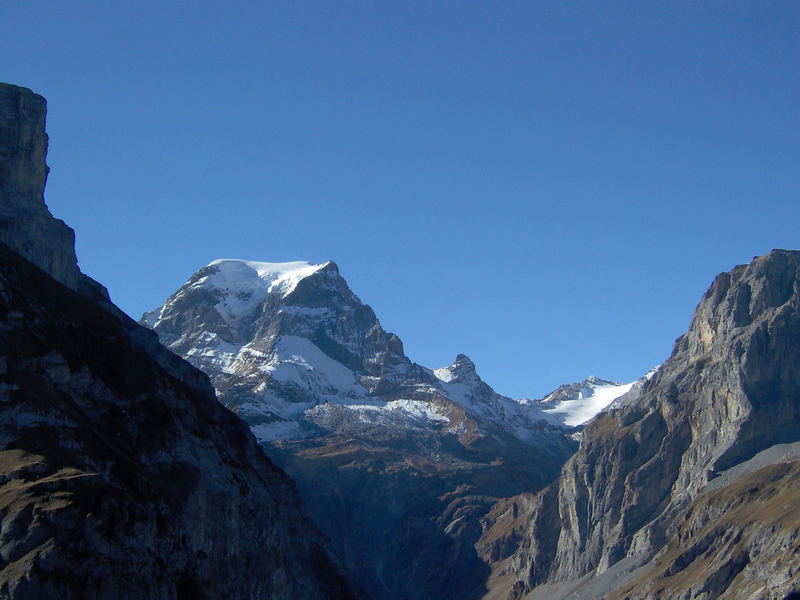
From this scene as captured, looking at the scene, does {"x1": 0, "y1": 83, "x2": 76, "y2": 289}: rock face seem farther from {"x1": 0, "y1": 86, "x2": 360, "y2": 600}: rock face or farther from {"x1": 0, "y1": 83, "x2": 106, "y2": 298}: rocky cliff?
{"x1": 0, "y1": 86, "x2": 360, "y2": 600}: rock face

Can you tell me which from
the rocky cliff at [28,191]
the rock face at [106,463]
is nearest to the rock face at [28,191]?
the rocky cliff at [28,191]

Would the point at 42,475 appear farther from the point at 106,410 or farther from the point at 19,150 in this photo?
the point at 19,150

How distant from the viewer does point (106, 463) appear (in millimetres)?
118812

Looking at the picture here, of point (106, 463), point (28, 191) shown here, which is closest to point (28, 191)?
point (28, 191)

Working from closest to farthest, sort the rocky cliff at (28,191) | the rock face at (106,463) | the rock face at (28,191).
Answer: the rock face at (106,463)
the rocky cliff at (28,191)
the rock face at (28,191)

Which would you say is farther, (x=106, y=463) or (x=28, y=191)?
(x=28, y=191)

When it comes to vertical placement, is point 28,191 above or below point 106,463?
above

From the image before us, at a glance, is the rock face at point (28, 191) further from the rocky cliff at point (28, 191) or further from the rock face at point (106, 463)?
the rock face at point (106, 463)

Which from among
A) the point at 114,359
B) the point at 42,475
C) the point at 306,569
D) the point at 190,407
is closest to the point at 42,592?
the point at 42,475

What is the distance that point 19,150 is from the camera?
193250 mm

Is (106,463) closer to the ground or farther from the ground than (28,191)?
closer to the ground

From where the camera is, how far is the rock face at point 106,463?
97125 millimetres

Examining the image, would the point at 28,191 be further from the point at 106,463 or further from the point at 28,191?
the point at 106,463

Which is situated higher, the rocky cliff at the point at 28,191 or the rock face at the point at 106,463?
the rocky cliff at the point at 28,191
